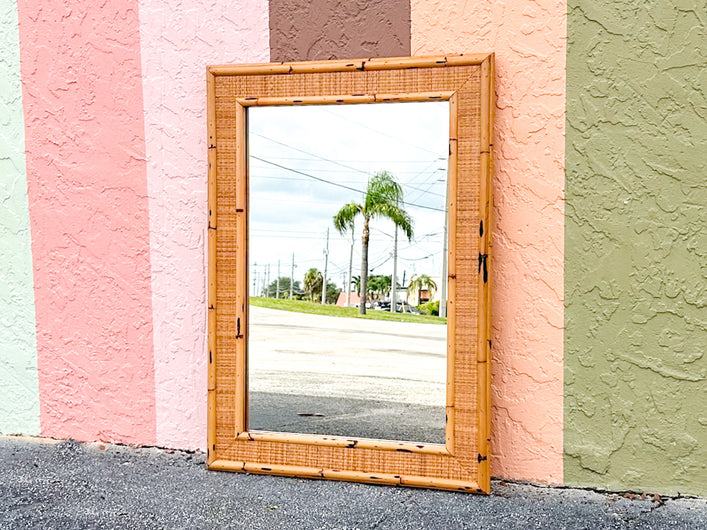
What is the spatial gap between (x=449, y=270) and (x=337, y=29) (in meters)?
1.30

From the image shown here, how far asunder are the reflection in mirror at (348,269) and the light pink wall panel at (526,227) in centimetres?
28

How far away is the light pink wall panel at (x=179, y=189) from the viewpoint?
354 cm

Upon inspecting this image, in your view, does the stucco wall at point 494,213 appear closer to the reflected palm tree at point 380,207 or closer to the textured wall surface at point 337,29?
the textured wall surface at point 337,29

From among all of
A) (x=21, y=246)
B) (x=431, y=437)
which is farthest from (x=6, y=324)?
(x=431, y=437)

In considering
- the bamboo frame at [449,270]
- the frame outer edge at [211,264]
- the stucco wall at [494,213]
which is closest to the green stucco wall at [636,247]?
the stucco wall at [494,213]

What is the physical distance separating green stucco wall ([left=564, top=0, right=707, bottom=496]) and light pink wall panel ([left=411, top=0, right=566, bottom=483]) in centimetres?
6

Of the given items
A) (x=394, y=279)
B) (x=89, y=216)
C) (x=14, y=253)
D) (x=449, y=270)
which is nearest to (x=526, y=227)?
(x=449, y=270)

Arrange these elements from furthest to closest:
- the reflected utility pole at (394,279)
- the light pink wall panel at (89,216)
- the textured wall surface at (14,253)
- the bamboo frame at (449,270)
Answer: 1. the textured wall surface at (14,253)
2. the light pink wall panel at (89,216)
3. the reflected utility pole at (394,279)
4. the bamboo frame at (449,270)

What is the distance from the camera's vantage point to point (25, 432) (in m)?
3.87

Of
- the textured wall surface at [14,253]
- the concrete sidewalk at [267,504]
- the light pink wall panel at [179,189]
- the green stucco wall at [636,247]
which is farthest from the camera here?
the textured wall surface at [14,253]

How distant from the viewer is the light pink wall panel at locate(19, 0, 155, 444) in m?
3.64

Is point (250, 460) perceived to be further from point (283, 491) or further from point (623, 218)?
point (623, 218)

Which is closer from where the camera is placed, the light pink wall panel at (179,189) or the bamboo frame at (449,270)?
the bamboo frame at (449,270)

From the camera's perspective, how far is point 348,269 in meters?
3.29
